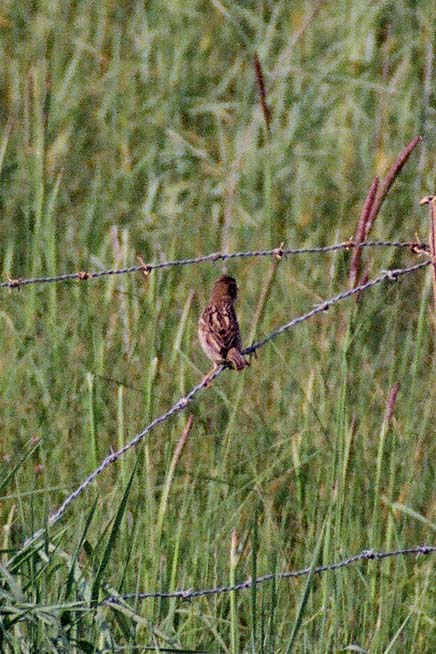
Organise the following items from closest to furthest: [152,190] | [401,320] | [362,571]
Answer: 1. [362,571]
2. [401,320]
3. [152,190]

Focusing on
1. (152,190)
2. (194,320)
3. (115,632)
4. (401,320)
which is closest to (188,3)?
(152,190)

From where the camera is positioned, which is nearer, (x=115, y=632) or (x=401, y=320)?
(x=115, y=632)

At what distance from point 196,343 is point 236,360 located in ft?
2.97

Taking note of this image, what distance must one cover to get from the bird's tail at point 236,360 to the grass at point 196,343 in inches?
1.8

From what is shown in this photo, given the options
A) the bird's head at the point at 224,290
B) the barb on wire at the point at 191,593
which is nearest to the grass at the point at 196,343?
the barb on wire at the point at 191,593

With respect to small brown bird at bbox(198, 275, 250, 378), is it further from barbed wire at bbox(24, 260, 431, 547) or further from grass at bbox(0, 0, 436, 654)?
barbed wire at bbox(24, 260, 431, 547)

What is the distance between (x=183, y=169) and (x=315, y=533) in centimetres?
335

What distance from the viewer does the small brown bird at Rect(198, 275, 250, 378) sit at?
174 inches

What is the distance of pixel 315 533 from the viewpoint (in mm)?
4012

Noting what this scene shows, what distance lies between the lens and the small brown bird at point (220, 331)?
4.41 meters

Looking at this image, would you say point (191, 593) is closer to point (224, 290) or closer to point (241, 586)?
point (241, 586)

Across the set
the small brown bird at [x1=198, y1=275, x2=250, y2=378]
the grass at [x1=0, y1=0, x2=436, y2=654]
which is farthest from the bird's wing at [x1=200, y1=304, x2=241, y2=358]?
the grass at [x1=0, y1=0, x2=436, y2=654]

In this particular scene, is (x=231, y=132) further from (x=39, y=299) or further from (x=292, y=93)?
(x=39, y=299)

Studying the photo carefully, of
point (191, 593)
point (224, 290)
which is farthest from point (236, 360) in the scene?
point (191, 593)
